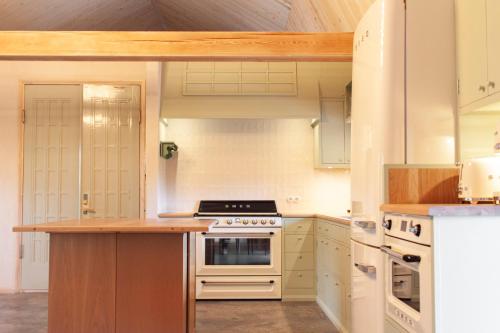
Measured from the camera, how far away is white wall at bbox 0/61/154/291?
491 cm

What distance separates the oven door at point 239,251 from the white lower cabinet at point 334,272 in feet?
1.55

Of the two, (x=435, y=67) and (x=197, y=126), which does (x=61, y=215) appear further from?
(x=435, y=67)

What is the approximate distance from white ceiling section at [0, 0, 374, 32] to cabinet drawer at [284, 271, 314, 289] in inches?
97.3

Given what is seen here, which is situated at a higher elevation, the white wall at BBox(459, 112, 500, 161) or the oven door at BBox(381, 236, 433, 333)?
the white wall at BBox(459, 112, 500, 161)

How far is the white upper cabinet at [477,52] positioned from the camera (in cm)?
203

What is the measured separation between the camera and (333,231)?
3.83 meters

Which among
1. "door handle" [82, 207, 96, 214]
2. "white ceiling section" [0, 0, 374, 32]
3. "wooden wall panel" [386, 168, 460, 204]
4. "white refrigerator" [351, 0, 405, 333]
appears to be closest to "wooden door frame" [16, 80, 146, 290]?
"door handle" [82, 207, 96, 214]

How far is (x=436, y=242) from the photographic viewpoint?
5.50 feet

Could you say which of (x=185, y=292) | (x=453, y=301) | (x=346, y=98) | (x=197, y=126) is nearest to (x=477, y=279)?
(x=453, y=301)

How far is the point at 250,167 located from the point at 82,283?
2880 mm

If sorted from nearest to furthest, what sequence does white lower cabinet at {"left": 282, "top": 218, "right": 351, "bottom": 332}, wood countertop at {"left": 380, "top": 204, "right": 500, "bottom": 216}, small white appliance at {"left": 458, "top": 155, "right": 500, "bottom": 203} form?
wood countertop at {"left": 380, "top": 204, "right": 500, "bottom": 216}, small white appliance at {"left": 458, "top": 155, "right": 500, "bottom": 203}, white lower cabinet at {"left": 282, "top": 218, "right": 351, "bottom": 332}

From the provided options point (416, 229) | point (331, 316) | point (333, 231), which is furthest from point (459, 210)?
point (331, 316)

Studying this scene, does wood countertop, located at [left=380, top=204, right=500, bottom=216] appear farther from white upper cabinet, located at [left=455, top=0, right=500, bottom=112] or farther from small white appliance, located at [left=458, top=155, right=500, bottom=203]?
white upper cabinet, located at [left=455, top=0, right=500, bottom=112]

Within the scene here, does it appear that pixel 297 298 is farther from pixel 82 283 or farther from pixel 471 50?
pixel 471 50
